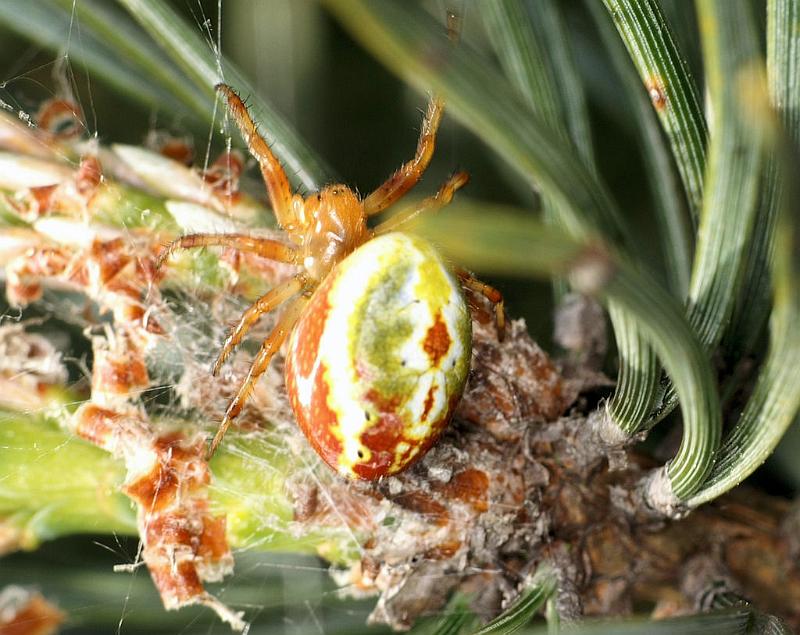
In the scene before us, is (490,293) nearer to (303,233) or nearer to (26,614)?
(303,233)

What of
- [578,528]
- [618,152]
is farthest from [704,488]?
[618,152]

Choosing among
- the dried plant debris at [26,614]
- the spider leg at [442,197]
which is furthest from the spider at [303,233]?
the dried plant debris at [26,614]

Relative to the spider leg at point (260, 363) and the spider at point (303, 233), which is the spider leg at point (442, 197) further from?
the spider leg at point (260, 363)

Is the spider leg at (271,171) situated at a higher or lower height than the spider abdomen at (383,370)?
higher

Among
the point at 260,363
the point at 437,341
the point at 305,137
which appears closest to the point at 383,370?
the point at 437,341

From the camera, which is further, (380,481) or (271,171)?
(271,171)

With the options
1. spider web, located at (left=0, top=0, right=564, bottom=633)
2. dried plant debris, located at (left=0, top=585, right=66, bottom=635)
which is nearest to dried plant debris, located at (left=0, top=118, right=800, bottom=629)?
spider web, located at (left=0, top=0, right=564, bottom=633)

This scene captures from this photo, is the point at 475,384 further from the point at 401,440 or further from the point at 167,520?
the point at 167,520
